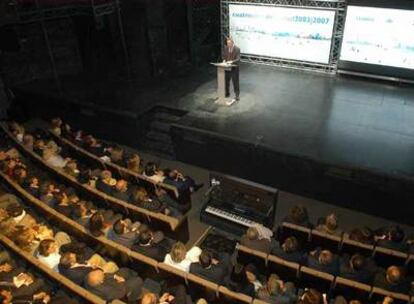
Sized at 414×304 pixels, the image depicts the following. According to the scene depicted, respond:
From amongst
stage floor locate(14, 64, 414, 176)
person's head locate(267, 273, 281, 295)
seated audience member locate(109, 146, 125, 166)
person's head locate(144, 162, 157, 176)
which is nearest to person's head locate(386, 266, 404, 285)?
person's head locate(267, 273, 281, 295)

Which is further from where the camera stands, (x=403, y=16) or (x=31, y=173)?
(x=403, y=16)


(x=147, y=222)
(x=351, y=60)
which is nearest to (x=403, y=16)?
(x=351, y=60)

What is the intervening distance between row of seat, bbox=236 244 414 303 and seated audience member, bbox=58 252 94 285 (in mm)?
2153

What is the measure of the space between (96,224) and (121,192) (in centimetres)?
104

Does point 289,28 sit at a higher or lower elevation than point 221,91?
higher

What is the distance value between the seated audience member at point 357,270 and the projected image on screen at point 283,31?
713 cm

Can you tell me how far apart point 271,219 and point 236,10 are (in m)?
7.15

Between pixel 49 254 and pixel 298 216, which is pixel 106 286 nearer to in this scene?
pixel 49 254

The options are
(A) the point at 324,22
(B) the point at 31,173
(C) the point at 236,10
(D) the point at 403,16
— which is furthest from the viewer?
(C) the point at 236,10

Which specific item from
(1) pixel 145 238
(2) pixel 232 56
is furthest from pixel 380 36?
(1) pixel 145 238

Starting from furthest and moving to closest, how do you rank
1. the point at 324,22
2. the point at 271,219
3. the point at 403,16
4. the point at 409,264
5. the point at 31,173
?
the point at 324,22
the point at 403,16
the point at 31,173
the point at 271,219
the point at 409,264

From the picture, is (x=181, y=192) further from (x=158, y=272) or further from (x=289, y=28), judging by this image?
(x=289, y=28)

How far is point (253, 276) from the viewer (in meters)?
5.13

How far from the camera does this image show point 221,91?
30.8 feet
